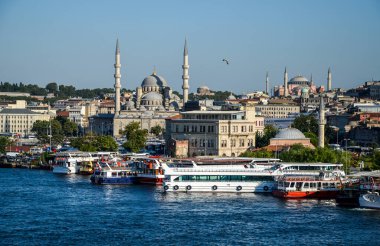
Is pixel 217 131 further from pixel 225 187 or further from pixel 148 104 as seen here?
pixel 148 104

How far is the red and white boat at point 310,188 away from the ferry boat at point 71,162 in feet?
50.8

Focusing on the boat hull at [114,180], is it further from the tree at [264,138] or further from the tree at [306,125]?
the tree at [306,125]

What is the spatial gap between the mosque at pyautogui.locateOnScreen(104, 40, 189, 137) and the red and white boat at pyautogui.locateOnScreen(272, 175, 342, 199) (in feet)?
137

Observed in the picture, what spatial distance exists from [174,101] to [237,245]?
68.3 meters

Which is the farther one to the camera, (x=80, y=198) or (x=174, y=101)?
(x=174, y=101)

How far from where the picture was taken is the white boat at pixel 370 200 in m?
28.0

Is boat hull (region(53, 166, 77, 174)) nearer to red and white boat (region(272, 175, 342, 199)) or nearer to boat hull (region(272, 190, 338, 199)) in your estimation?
red and white boat (region(272, 175, 342, 199))

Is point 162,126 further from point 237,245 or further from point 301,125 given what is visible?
point 237,245

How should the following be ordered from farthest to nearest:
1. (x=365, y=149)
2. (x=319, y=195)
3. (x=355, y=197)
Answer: (x=365, y=149) → (x=319, y=195) → (x=355, y=197)

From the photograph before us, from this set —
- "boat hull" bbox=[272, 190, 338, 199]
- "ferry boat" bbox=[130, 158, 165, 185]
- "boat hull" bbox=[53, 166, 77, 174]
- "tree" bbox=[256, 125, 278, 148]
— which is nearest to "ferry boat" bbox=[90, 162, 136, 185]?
"ferry boat" bbox=[130, 158, 165, 185]

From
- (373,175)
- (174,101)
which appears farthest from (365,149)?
(174,101)

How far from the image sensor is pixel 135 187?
118 ft

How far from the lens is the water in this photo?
2339cm

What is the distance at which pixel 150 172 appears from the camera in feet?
123
